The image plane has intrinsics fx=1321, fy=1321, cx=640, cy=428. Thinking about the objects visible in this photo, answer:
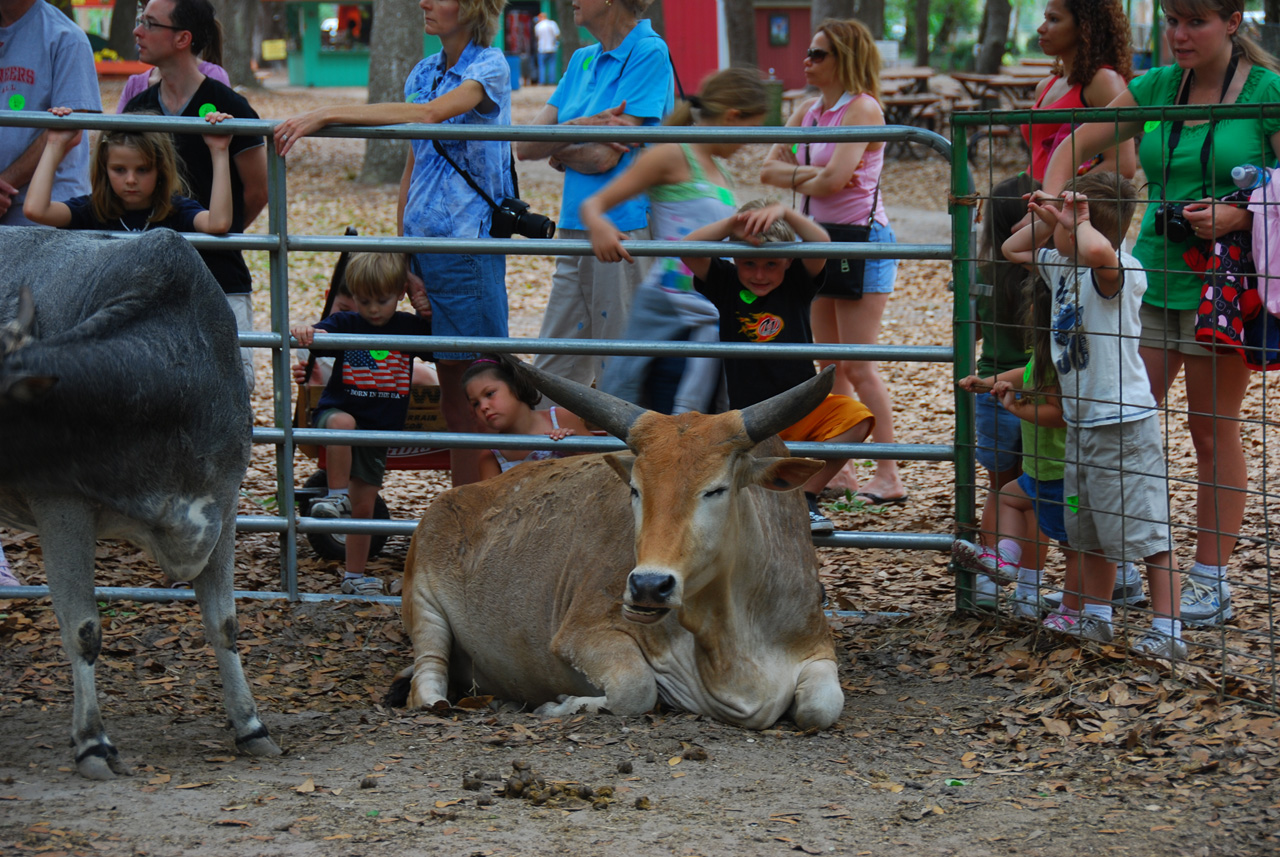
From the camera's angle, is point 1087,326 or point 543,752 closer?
point 543,752

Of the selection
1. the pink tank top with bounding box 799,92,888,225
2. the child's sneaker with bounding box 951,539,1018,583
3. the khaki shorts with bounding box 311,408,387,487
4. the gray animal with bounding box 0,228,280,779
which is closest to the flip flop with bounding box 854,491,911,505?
the pink tank top with bounding box 799,92,888,225

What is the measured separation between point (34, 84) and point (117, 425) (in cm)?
284

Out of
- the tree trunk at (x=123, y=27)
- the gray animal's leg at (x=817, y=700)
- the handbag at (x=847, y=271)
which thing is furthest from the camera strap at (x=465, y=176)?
the tree trunk at (x=123, y=27)

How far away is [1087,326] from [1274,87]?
3.73ft

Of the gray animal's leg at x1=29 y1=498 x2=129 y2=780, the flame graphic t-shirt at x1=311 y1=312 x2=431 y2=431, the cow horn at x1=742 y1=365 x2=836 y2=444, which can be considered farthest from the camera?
the flame graphic t-shirt at x1=311 y1=312 x2=431 y2=431

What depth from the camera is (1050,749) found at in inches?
163

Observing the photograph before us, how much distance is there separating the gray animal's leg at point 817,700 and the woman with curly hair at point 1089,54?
8.65 feet

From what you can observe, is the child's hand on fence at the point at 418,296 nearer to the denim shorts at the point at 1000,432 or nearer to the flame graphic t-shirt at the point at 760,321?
the flame graphic t-shirt at the point at 760,321

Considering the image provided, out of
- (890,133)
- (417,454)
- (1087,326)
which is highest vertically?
(890,133)

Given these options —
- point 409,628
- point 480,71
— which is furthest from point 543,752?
point 480,71

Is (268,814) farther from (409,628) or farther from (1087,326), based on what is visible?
(1087,326)

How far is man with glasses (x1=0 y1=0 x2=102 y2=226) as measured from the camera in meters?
5.71

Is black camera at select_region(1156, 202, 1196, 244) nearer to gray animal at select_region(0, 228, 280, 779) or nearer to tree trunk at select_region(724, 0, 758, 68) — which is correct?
gray animal at select_region(0, 228, 280, 779)

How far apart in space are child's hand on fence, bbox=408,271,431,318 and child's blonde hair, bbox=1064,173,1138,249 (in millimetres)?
2938
